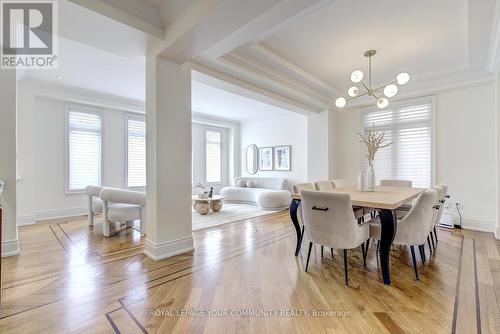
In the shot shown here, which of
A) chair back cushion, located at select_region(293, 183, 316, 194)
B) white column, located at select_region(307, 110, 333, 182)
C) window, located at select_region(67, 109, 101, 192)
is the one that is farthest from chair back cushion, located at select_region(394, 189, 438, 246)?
window, located at select_region(67, 109, 101, 192)

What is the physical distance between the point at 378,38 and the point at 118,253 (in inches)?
170

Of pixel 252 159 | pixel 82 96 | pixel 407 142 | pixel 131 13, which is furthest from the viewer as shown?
pixel 252 159

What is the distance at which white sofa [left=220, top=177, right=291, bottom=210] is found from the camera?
593cm

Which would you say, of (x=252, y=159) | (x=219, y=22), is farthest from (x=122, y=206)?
(x=252, y=159)

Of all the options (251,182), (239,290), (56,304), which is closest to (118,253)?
(56,304)

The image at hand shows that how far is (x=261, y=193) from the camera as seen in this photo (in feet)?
19.9

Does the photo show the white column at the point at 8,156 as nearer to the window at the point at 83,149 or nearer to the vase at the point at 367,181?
the window at the point at 83,149

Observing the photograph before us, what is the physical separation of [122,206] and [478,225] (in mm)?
5987

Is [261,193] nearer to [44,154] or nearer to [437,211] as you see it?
[437,211]

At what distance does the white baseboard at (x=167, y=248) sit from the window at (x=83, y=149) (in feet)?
11.3

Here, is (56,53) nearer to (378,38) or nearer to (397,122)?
(378,38)

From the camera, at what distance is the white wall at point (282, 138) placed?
6.99m

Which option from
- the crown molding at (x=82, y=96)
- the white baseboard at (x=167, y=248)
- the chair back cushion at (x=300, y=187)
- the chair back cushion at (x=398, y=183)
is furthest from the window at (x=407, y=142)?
the crown molding at (x=82, y=96)

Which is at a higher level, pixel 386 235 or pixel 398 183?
pixel 398 183
